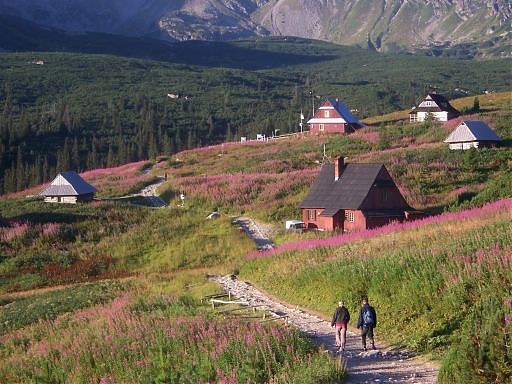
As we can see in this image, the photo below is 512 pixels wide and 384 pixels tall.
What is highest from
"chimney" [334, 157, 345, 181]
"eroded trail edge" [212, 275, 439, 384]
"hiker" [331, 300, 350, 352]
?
"chimney" [334, 157, 345, 181]

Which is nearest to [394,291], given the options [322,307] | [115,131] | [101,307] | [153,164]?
[322,307]

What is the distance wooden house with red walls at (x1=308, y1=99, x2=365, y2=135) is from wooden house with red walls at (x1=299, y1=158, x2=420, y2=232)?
180ft

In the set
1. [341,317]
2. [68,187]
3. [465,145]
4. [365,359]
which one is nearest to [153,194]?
[68,187]

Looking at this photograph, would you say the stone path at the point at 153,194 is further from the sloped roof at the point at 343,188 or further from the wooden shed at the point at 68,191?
the sloped roof at the point at 343,188

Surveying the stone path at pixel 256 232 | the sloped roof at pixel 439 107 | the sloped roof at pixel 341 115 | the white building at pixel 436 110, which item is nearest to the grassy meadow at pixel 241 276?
the stone path at pixel 256 232

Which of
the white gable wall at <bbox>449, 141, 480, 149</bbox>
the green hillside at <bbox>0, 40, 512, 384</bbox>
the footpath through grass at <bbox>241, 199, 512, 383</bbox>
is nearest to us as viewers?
the footpath through grass at <bbox>241, 199, 512, 383</bbox>

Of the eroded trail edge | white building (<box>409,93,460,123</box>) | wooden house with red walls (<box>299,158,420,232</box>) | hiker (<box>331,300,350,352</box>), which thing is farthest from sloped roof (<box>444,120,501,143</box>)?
hiker (<box>331,300,350,352</box>)

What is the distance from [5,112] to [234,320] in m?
152

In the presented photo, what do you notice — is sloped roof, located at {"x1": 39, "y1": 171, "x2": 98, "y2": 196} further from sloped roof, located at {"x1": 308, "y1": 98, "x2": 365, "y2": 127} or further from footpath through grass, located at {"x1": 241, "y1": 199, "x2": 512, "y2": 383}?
sloped roof, located at {"x1": 308, "y1": 98, "x2": 365, "y2": 127}

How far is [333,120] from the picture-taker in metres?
101

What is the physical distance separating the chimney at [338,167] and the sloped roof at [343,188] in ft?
0.80

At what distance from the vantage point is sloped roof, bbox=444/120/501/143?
65.4m

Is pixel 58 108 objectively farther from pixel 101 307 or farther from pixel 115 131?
pixel 101 307

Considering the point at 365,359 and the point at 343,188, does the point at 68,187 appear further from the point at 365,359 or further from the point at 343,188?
the point at 365,359
